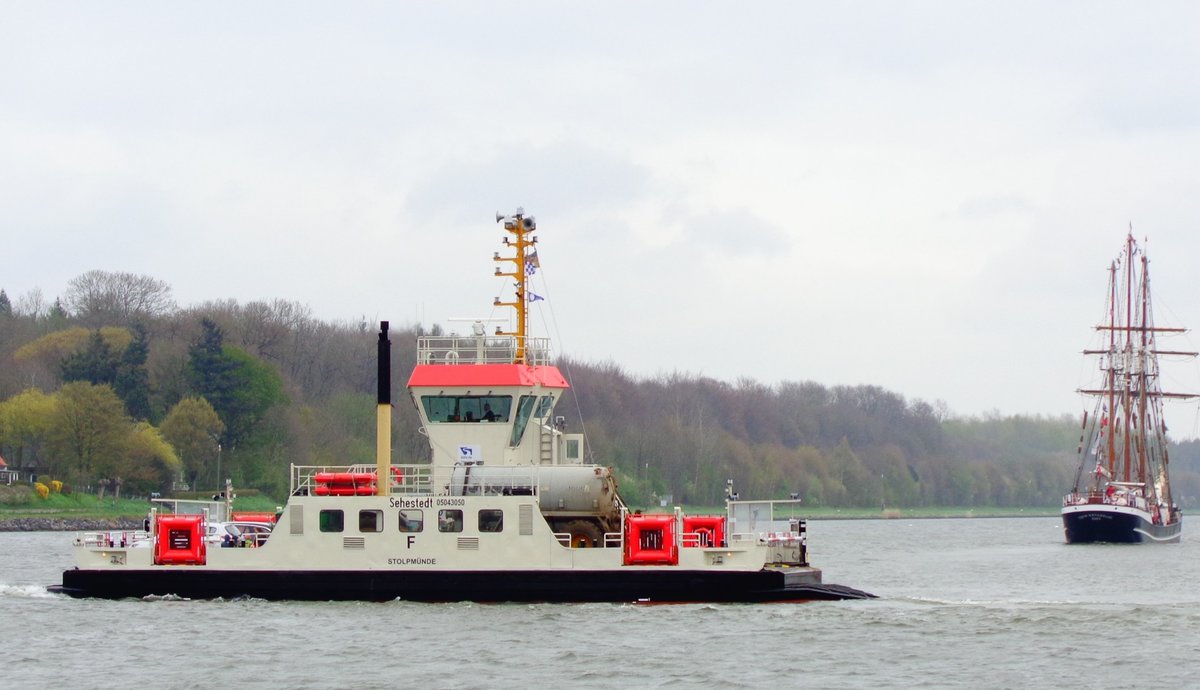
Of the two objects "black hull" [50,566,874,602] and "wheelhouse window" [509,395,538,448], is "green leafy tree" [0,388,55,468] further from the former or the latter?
"wheelhouse window" [509,395,538,448]

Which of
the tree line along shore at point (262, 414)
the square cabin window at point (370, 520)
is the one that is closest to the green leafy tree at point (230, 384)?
the tree line along shore at point (262, 414)

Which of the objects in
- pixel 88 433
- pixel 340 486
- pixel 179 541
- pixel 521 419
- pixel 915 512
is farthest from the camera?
pixel 915 512

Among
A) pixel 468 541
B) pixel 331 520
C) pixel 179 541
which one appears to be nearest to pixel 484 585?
pixel 468 541

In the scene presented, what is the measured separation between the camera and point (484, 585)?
110 ft

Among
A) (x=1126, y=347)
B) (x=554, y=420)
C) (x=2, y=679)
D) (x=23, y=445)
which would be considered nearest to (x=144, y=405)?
(x=23, y=445)

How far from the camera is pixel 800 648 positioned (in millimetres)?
30516

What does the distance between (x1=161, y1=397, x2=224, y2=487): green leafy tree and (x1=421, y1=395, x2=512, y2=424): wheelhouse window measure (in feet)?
212

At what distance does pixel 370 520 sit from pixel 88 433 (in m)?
66.4

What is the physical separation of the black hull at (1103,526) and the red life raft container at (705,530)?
205ft

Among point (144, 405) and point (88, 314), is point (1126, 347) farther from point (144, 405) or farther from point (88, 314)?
point (88, 314)

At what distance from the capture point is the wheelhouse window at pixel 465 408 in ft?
119

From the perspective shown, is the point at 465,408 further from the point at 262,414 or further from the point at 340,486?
the point at 262,414


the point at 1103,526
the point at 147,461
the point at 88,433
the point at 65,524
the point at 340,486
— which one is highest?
the point at 88,433

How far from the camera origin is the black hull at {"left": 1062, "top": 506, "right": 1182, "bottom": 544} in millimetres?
93875
